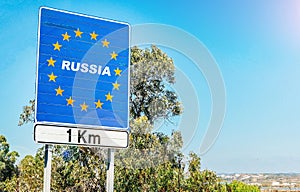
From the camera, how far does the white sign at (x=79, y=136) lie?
2045mm

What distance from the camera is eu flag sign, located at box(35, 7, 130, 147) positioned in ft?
6.91

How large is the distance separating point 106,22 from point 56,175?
11.6ft

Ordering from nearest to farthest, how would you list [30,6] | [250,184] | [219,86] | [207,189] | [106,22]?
[106,22] → [219,86] → [30,6] → [207,189] → [250,184]

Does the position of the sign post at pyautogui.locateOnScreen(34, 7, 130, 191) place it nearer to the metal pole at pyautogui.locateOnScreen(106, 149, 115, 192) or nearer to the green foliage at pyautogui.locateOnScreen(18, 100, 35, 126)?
the metal pole at pyautogui.locateOnScreen(106, 149, 115, 192)

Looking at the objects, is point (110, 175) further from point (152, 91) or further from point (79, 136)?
point (152, 91)

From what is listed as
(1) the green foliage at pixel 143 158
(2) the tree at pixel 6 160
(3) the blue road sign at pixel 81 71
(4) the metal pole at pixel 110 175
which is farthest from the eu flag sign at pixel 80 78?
(2) the tree at pixel 6 160

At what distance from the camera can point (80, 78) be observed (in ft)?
7.17

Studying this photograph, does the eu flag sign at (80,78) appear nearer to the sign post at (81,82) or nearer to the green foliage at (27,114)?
the sign post at (81,82)

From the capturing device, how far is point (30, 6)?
16.1ft

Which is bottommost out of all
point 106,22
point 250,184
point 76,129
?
point 250,184

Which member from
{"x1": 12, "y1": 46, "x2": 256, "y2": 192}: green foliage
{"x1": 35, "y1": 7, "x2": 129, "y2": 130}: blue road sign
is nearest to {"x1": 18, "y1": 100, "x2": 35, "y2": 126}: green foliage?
{"x1": 12, "y1": 46, "x2": 256, "y2": 192}: green foliage

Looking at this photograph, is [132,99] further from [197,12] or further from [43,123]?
[43,123]

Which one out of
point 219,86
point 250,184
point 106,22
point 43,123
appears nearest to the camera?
A: point 43,123

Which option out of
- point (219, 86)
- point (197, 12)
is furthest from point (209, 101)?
point (197, 12)
